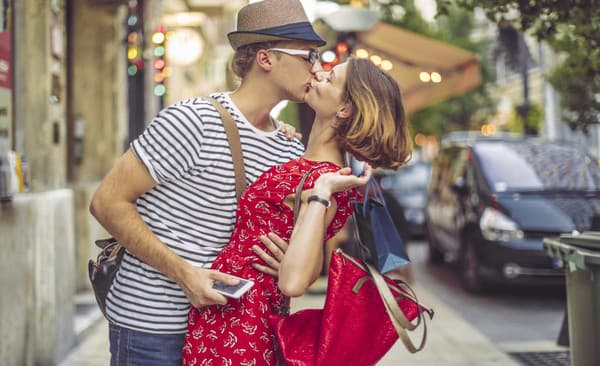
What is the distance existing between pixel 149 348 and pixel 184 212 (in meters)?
0.40

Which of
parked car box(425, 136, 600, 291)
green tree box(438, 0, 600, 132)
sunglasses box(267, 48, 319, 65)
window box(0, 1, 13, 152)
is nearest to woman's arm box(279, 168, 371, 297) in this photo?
sunglasses box(267, 48, 319, 65)

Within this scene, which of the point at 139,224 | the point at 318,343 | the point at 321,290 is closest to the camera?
the point at 318,343

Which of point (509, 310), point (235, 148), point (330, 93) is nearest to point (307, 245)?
point (235, 148)

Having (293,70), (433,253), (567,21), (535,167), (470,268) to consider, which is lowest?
(433,253)

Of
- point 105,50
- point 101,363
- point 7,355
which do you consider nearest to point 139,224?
point 7,355

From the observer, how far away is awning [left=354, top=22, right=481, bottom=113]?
38.5 ft

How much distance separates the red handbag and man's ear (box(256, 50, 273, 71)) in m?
0.65

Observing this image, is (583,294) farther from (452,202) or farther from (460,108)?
(460,108)

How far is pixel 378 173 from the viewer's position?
9898mm

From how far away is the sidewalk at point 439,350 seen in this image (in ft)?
20.0

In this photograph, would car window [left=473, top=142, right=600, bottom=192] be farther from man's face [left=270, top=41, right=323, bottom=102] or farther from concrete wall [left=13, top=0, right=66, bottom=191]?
man's face [left=270, top=41, right=323, bottom=102]

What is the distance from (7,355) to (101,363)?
46.2 inches

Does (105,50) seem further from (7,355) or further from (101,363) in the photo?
(7,355)

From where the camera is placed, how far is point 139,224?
221 cm
